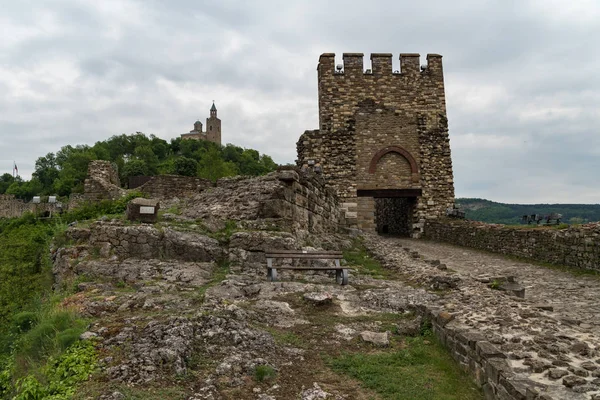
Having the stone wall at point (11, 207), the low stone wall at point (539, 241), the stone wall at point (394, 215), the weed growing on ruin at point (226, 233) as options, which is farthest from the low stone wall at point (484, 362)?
the stone wall at point (11, 207)

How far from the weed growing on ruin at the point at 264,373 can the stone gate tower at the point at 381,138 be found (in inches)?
664

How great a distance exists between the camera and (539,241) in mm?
11516

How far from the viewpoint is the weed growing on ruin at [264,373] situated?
154 inches

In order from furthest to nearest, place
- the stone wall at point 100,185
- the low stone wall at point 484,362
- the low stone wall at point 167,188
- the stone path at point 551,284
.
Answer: the stone wall at point 100,185, the low stone wall at point 167,188, the stone path at point 551,284, the low stone wall at point 484,362

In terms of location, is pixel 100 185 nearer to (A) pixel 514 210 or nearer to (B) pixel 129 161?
(B) pixel 129 161

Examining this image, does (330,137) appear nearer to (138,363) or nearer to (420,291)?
(420,291)

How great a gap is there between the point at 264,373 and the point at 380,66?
19.6m

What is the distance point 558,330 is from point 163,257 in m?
6.32

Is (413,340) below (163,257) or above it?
below

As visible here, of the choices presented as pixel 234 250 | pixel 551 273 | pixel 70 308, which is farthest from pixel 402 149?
pixel 70 308

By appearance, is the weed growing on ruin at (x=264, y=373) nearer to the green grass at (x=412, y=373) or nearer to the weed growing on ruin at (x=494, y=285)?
the green grass at (x=412, y=373)

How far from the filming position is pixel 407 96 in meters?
21.5

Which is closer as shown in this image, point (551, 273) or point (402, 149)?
point (551, 273)

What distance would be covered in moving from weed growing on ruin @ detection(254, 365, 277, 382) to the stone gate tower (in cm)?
1686
